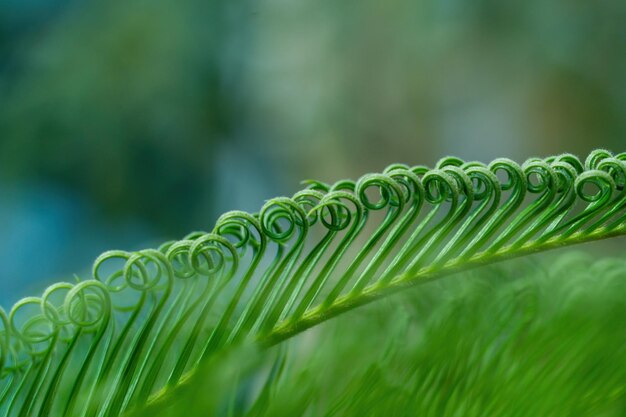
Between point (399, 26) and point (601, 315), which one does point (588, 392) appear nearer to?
point (601, 315)

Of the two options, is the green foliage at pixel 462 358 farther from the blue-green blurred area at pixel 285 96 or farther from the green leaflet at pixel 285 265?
the blue-green blurred area at pixel 285 96

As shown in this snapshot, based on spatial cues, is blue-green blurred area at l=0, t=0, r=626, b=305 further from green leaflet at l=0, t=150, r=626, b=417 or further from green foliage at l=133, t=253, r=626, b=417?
green leaflet at l=0, t=150, r=626, b=417

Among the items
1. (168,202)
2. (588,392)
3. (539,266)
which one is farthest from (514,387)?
(168,202)

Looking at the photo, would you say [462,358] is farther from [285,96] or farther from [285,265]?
[285,96]

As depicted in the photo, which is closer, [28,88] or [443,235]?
[443,235]

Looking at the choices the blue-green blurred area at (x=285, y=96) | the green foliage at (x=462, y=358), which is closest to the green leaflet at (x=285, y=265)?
the green foliage at (x=462, y=358)

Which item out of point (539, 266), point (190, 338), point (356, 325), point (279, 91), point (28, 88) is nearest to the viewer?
point (190, 338)
